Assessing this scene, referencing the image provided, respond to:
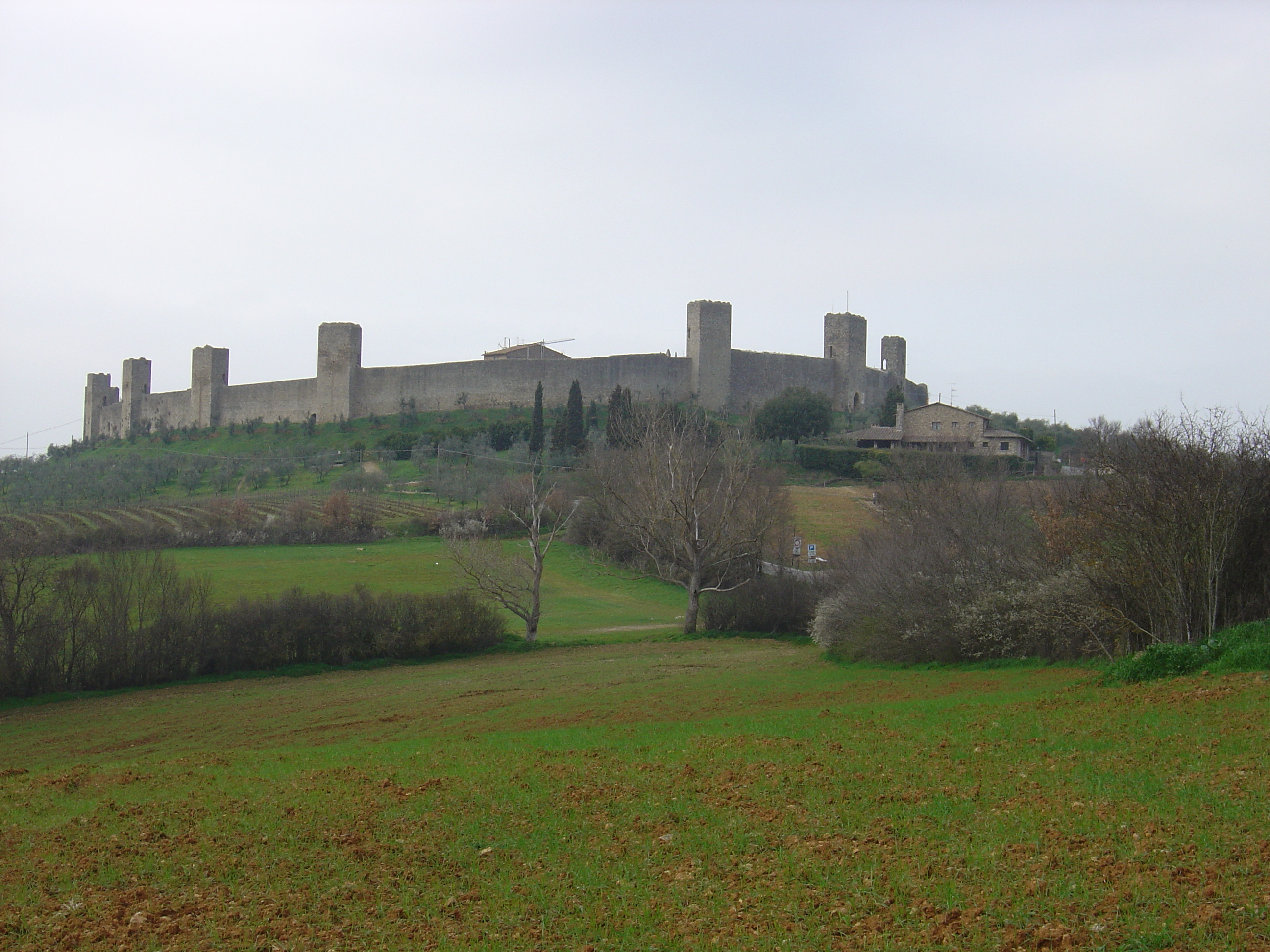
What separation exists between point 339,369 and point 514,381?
11371mm

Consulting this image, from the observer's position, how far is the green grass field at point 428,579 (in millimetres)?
27578

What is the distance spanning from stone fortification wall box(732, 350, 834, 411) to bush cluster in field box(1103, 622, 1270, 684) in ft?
162

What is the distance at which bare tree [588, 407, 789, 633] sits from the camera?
84.6 ft

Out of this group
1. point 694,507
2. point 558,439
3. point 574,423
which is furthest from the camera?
point 574,423

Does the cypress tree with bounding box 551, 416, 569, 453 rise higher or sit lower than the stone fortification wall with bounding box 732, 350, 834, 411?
lower

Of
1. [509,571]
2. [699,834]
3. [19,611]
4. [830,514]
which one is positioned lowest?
[19,611]

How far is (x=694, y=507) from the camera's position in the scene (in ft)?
83.7

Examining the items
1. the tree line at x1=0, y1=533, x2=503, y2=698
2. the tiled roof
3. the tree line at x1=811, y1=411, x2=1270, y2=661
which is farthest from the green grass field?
the tiled roof

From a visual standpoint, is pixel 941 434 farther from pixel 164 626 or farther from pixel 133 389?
pixel 133 389

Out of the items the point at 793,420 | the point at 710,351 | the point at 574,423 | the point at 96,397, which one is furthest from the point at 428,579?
the point at 96,397

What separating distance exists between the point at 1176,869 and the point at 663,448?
24116 millimetres

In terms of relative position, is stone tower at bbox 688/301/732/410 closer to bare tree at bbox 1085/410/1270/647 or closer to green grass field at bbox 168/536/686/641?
green grass field at bbox 168/536/686/641

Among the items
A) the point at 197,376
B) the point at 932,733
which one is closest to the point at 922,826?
the point at 932,733

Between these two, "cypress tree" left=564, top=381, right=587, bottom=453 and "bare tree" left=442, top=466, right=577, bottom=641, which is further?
"cypress tree" left=564, top=381, right=587, bottom=453
